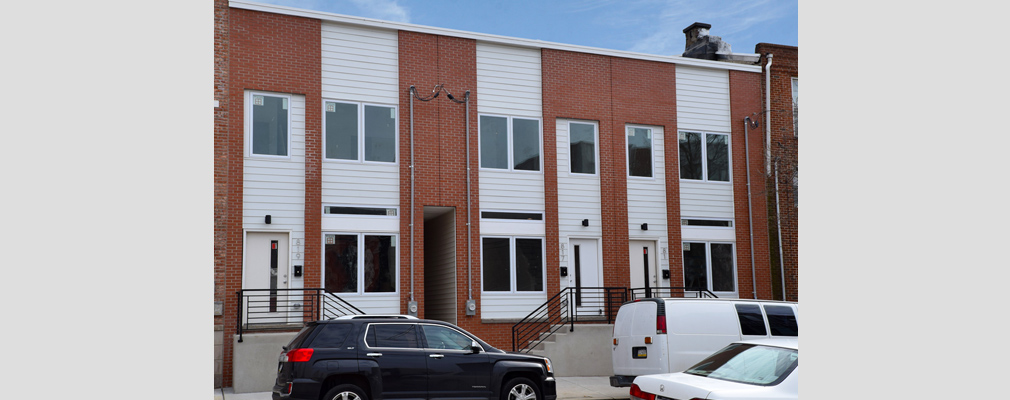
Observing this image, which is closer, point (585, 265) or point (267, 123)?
point (267, 123)

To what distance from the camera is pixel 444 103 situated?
1952cm

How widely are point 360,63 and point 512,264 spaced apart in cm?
591

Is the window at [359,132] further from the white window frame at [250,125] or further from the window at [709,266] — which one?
the window at [709,266]

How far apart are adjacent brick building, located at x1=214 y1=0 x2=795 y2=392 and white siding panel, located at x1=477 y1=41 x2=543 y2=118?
1.5 inches

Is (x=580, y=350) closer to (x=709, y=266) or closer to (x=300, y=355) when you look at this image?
(x=709, y=266)

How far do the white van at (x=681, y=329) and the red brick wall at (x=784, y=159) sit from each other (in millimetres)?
7709

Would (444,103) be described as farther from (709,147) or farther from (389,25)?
(709,147)

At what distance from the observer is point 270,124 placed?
1798 centimetres

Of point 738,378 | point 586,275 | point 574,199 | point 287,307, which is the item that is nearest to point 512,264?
point 586,275

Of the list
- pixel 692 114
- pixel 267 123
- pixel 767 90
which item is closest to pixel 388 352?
pixel 267 123

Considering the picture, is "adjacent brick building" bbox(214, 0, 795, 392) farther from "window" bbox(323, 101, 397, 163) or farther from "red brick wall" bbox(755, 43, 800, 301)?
"red brick wall" bbox(755, 43, 800, 301)

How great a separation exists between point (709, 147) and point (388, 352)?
13.2 m

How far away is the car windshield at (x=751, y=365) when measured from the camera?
26.8 feet

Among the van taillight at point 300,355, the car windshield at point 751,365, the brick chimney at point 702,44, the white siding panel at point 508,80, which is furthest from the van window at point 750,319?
the brick chimney at point 702,44
